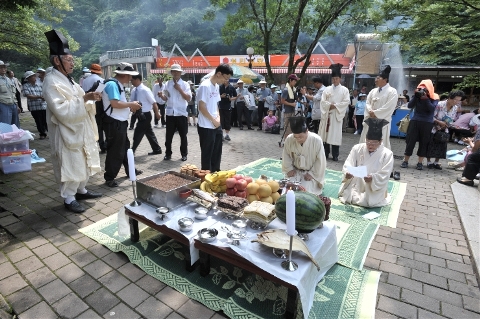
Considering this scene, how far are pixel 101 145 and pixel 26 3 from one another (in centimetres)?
338

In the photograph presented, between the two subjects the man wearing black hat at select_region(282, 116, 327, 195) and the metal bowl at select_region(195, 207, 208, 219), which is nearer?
the metal bowl at select_region(195, 207, 208, 219)

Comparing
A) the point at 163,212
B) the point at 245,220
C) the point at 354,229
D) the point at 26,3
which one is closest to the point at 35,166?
the point at 26,3

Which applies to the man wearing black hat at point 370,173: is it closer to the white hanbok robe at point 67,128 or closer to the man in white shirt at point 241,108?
the white hanbok robe at point 67,128

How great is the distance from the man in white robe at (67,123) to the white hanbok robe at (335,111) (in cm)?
547

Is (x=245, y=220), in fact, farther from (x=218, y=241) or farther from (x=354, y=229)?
(x=354, y=229)

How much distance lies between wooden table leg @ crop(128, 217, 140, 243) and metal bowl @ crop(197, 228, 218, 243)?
108 cm

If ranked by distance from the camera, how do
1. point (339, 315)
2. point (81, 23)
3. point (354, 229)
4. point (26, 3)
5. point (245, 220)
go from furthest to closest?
point (81, 23)
point (26, 3)
point (354, 229)
point (245, 220)
point (339, 315)

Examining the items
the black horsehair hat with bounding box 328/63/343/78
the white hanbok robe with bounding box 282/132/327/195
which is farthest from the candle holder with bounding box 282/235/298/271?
the black horsehair hat with bounding box 328/63/343/78

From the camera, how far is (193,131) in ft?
37.6

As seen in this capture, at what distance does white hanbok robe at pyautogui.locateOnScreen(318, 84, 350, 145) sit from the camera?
281 inches

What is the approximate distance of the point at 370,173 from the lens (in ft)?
14.7

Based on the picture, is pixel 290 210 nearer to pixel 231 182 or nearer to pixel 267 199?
pixel 267 199

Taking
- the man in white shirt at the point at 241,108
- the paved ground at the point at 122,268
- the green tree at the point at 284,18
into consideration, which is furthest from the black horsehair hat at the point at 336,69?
the man in white shirt at the point at 241,108

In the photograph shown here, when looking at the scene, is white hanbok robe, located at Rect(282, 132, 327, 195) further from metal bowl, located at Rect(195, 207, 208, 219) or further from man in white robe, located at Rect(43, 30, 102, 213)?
man in white robe, located at Rect(43, 30, 102, 213)
